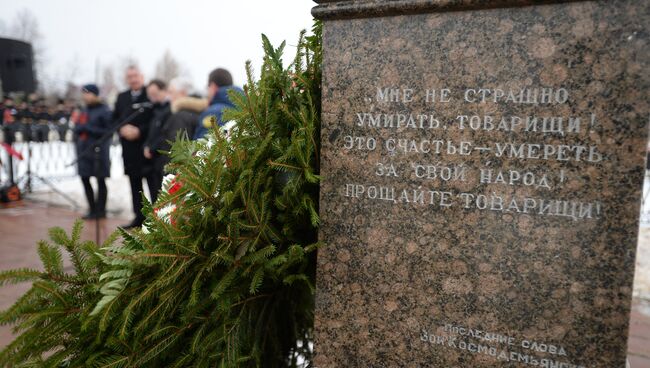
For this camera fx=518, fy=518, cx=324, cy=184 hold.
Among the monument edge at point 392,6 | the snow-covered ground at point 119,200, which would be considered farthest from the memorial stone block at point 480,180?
the snow-covered ground at point 119,200

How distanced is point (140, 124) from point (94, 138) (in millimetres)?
1105

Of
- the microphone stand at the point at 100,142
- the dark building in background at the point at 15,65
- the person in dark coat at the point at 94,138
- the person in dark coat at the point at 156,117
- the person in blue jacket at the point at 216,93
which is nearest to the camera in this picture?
the person in blue jacket at the point at 216,93

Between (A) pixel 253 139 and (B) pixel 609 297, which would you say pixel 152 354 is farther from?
(B) pixel 609 297

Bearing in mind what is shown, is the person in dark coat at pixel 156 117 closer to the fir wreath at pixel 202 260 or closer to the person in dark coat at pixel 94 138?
the person in dark coat at pixel 94 138

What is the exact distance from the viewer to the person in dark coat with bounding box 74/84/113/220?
21.7 ft

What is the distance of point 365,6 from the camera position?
1837 millimetres

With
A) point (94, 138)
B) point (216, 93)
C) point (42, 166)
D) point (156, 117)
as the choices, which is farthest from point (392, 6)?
point (42, 166)

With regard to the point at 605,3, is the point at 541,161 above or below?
below

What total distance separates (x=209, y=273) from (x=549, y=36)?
4.64 feet

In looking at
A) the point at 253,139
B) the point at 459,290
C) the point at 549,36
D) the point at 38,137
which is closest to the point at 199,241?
the point at 253,139

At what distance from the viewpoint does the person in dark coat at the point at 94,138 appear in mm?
6609

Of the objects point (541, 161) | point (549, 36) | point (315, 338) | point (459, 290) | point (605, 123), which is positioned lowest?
point (315, 338)

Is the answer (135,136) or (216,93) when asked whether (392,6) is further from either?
(135,136)

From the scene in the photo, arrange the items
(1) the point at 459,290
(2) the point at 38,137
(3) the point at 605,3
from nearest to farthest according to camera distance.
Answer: (3) the point at 605,3 → (1) the point at 459,290 → (2) the point at 38,137
